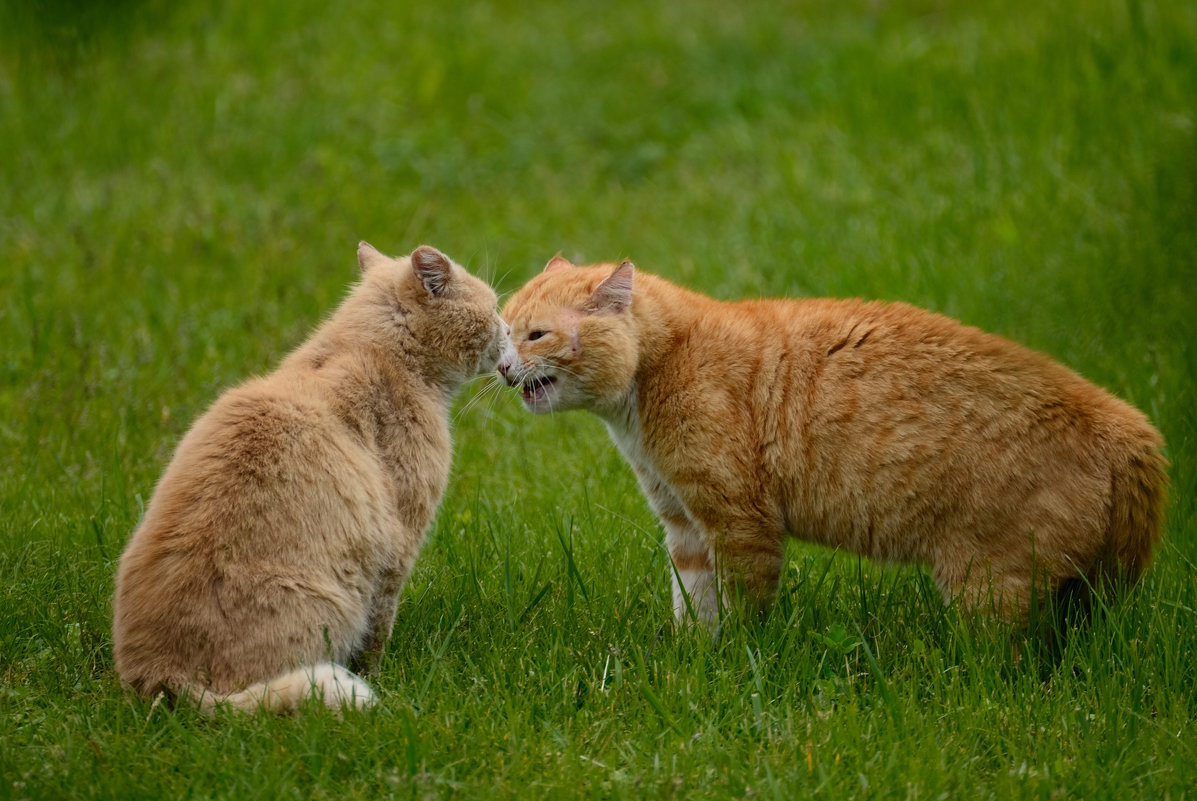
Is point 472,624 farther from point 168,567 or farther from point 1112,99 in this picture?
point 1112,99

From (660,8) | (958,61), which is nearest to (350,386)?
(958,61)

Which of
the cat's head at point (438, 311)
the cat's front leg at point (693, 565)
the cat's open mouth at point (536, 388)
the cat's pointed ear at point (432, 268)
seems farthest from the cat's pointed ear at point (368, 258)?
the cat's front leg at point (693, 565)

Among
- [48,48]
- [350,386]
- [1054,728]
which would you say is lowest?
[1054,728]

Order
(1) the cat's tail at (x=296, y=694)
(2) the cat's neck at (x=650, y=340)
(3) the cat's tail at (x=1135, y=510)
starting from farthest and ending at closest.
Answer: (2) the cat's neck at (x=650, y=340) → (3) the cat's tail at (x=1135, y=510) → (1) the cat's tail at (x=296, y=694)

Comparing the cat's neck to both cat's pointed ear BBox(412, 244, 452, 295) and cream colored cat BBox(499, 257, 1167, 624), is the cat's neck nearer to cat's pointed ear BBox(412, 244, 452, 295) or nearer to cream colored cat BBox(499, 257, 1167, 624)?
cream colored cat BBox(499, 257, 1167, 624)

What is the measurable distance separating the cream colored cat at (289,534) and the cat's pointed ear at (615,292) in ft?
2.31

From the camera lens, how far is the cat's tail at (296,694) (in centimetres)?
355

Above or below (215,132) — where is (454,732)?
below

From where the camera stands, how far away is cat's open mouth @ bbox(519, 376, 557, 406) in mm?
4723

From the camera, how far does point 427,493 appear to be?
4.24 meters

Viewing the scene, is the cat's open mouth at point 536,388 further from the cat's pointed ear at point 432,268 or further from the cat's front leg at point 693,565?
the cat's front leg at point 693,565

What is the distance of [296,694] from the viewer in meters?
3.55

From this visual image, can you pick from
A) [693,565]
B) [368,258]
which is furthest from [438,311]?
[693,565]

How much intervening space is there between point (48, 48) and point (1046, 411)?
3.39 metres
